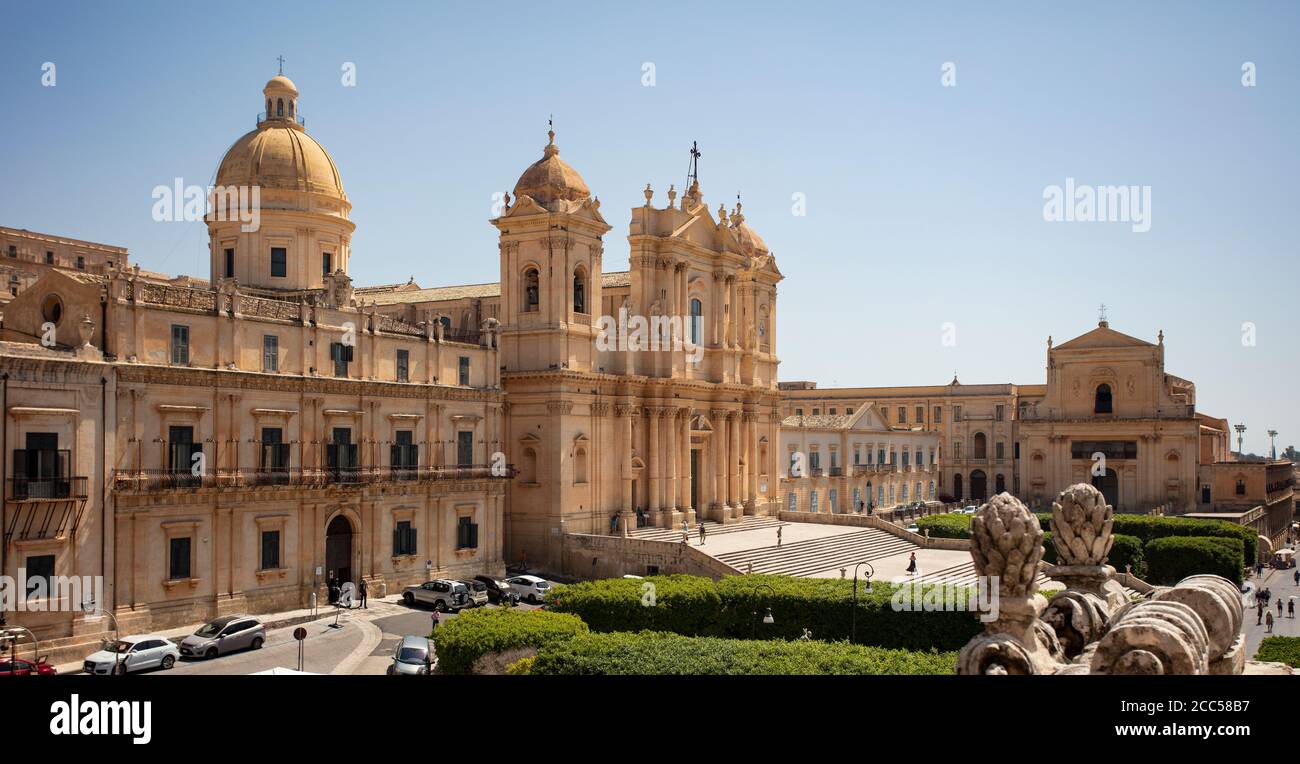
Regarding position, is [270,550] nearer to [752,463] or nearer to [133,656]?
[133,656]

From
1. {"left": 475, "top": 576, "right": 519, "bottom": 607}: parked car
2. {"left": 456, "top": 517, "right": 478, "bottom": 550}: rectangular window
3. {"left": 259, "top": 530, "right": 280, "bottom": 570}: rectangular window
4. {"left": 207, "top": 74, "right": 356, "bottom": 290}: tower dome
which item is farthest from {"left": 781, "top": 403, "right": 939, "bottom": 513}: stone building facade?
{"left": 259, "top": 530, "right": 280, "bottom": 570}: rectangular window

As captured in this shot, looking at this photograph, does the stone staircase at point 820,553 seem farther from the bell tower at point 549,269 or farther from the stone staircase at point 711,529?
the bell tower at point 549,269

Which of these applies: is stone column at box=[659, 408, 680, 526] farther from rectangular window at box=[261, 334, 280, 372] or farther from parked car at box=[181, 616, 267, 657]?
parked car at box=[181, 616, 267, 657]

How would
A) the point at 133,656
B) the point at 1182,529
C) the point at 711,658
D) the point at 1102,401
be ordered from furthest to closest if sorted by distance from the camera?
the point at 1102,401 → the point at 1182,529 → the point at 133,656 → the point at 711,658

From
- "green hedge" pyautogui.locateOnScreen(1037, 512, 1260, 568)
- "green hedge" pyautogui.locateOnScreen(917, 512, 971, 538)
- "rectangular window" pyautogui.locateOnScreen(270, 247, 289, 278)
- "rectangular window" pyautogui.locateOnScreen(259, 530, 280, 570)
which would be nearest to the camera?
"rectangular window" pyautogui.locateOnScreen(259, 530, 280, 570)

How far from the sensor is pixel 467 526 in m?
43.3

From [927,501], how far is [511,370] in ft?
176

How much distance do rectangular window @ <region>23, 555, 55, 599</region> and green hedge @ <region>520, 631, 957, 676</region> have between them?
14.3 meters

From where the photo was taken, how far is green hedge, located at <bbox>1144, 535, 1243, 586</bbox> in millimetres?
51156

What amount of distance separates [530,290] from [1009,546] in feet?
129

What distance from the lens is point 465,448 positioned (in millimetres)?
43844

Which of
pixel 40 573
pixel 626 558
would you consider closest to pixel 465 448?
pixel 626 558

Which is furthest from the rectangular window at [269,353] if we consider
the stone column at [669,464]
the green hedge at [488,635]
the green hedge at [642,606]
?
the stone column at [669,464]
